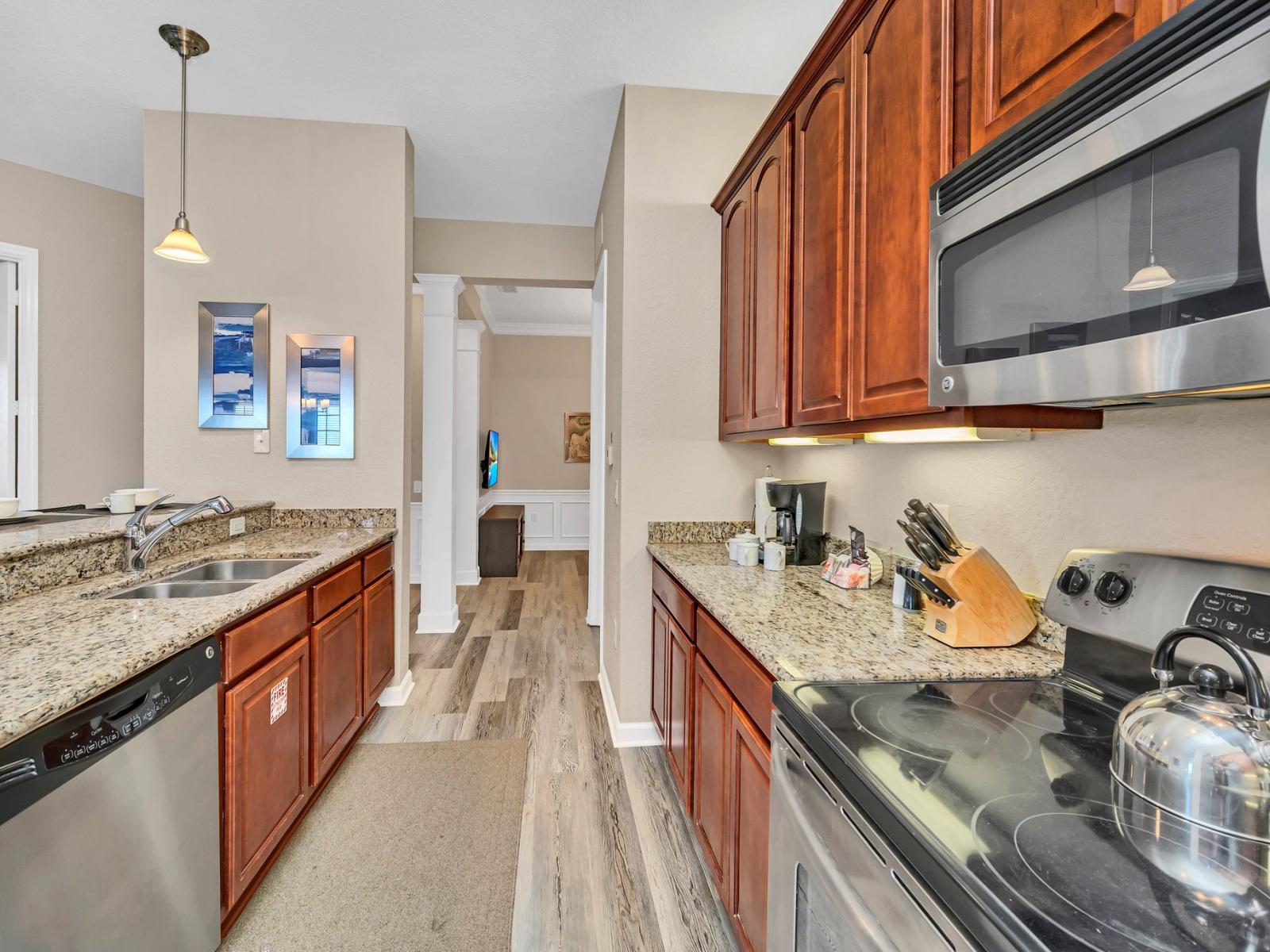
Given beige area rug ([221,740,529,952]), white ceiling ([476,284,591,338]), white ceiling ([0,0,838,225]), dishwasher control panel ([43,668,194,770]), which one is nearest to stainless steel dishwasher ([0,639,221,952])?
dishwasher control panel ([43,668,194,770])

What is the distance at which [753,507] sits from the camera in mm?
2752

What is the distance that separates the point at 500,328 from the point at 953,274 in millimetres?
6982

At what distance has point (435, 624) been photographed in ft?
14.2

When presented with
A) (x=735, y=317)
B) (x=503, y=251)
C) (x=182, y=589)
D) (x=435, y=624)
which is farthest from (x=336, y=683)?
(x=503, y=251)

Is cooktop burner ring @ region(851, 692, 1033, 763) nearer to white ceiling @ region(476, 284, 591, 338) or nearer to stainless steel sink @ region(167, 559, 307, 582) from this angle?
stainless steel sink @ region(167, 559, 307, 582)

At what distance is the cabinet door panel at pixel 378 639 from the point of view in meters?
2.69

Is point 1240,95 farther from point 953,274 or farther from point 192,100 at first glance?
point 192,100

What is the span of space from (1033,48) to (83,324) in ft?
15.0

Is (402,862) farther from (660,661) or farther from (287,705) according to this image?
(660,661)

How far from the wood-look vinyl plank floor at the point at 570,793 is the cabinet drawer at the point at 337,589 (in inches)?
30.6

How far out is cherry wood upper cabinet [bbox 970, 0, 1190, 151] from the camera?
0.84 m

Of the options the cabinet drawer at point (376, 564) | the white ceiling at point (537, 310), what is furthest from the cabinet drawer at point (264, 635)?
the white ceiling at point (537, 310)

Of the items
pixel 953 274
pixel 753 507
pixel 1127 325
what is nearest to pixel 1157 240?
pixel 1127 325

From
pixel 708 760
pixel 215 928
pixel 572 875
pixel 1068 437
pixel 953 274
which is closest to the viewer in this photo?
pixel 953 274
